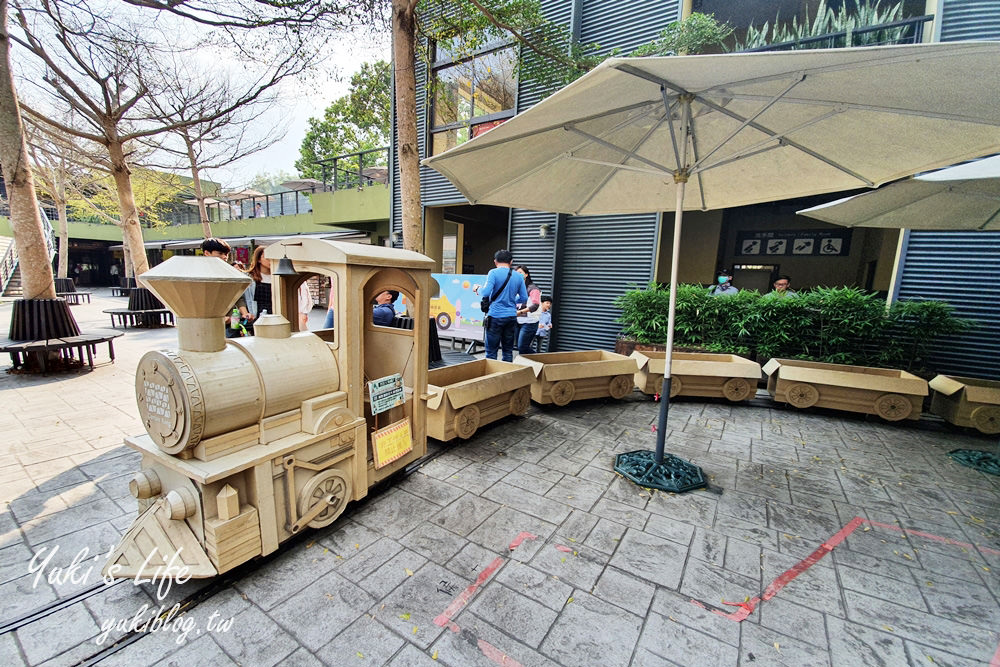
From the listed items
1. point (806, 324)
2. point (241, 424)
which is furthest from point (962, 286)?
point (241, 424)

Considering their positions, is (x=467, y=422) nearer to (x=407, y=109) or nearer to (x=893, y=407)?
(x=407, y=109)

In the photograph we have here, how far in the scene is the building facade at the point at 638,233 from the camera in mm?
5340

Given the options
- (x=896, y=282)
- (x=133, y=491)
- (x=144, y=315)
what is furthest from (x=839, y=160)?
(x=144, y=315)

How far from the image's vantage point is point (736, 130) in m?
2.75

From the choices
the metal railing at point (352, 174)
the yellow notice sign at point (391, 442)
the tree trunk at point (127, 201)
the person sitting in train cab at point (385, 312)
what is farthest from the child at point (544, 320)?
the metal railing at point (352, 174)

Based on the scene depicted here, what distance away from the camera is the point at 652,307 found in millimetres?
6293

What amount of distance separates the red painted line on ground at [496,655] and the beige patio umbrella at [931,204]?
502cm

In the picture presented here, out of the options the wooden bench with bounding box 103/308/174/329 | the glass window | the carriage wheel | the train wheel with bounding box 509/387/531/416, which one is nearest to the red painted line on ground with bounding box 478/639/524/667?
the train wheel with bounding box 509/387/531/416

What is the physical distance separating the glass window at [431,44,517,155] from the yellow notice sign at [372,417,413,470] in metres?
7.61

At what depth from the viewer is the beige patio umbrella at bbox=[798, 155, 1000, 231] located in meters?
3.61

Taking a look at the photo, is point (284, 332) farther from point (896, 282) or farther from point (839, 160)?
point (896, 282)

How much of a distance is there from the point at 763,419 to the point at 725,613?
11.4ft

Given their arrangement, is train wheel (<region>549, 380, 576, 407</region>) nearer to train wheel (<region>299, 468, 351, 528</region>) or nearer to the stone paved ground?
the stone paved ground

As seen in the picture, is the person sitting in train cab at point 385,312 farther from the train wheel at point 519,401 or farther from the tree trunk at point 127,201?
the tree trunk at point 127,201
